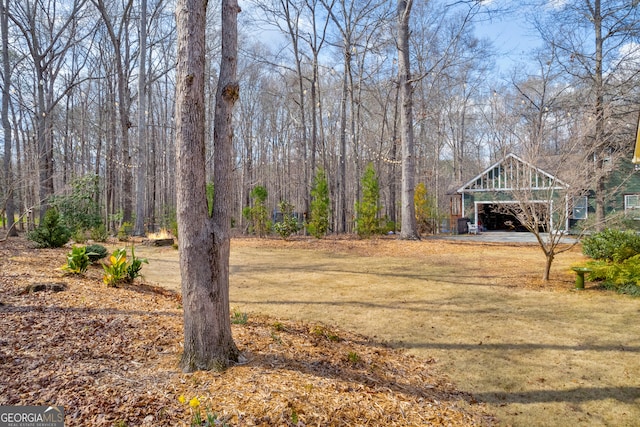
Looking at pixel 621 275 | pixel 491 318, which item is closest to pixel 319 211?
pixel 621 275

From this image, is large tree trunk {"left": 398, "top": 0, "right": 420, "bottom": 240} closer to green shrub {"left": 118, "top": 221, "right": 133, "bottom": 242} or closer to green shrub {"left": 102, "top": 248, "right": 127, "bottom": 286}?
green shrub {"left": 102, "top": 248, "right": 127, "bottom": 286}

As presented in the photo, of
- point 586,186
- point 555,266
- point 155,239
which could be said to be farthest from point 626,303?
point 155,239

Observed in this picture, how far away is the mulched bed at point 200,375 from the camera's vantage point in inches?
86.4

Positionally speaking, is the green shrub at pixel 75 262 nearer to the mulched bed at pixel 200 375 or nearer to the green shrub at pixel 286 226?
the mulched bed at pixel 200 375

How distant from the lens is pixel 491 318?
4637 millimetres

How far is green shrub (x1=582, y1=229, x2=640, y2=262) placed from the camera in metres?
6.84

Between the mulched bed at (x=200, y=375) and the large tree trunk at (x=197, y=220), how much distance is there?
0.23m

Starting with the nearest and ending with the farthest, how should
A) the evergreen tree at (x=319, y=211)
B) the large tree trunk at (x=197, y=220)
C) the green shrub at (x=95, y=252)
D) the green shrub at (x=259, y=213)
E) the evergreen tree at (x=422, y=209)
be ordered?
the large tree trunk at (x=197, y=220) → the green shrub at (x=95, y=252) → the evergreen tree at (x=319, y=211) → the green shrub at (x=259, y=213) → the evergreen tree at (x=422, y=209)

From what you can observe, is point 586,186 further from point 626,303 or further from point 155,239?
point 155,239

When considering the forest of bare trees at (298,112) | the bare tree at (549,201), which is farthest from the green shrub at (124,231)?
the bare tree at (549,201)

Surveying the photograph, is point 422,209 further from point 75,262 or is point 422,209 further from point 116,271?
point 75,262

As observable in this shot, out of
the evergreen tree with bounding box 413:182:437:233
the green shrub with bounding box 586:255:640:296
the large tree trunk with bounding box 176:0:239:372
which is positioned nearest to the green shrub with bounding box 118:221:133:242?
the large tree trunk with bounding box 176:0:239:372

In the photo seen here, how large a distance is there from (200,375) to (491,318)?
3.66 m

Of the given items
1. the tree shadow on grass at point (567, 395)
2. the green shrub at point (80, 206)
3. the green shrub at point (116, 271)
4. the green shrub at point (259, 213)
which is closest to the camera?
the tree shadow on grass at point (567, 395)
